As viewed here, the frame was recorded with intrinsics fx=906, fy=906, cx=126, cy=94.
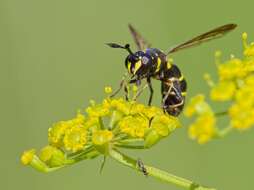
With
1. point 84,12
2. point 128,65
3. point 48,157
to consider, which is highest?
point 84,12

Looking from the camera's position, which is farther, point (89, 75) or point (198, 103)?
point (89, 75)

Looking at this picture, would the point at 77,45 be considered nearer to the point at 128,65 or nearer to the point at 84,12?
the point at 84,12

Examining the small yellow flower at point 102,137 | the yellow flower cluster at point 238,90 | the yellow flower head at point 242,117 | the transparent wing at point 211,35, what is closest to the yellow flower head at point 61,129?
the small yellow flower at point 102,137

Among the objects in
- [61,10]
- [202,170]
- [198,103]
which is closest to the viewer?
[198,103]

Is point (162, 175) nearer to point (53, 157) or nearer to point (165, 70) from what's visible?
point (53, 157)

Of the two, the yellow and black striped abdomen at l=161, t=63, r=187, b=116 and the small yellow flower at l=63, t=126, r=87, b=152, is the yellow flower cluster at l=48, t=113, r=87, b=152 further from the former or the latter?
the yellow and black striped abdomen at l=161, t=63, r=187, b=116

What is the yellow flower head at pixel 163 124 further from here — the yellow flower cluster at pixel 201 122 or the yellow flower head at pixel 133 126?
the yellow flower cluster at pixel 201 122

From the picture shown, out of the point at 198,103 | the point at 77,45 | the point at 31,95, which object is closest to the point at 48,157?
the point at 198,103
